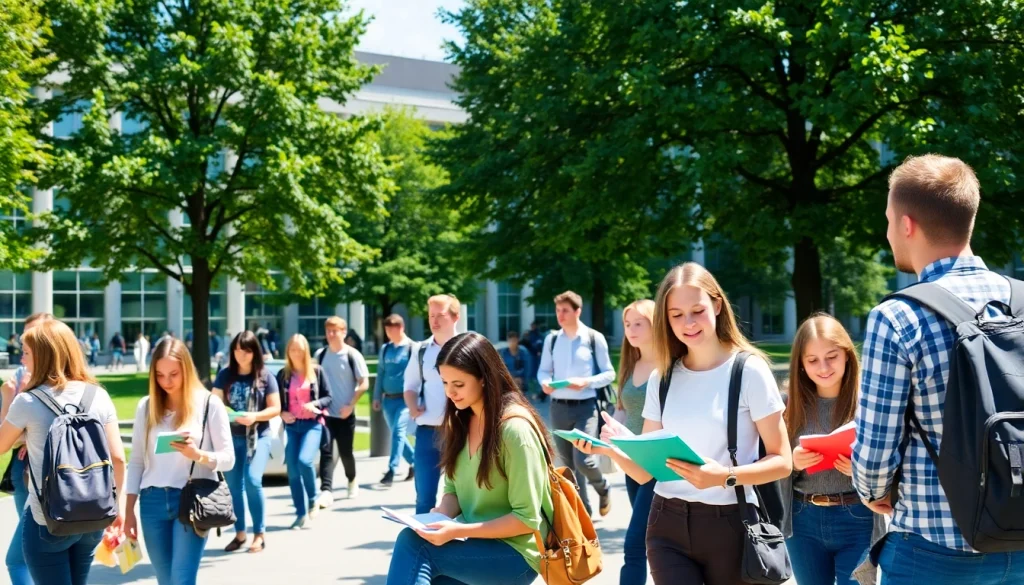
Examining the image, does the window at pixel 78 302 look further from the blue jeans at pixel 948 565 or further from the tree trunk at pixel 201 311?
the blue jeans at pixel 948 565

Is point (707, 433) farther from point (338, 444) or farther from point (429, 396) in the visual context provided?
point (338, 444)

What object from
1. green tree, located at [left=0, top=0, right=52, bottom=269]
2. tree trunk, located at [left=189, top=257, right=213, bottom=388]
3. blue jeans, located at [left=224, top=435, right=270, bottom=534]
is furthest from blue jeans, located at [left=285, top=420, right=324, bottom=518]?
tree trunk, located at [left=189, top=257, right=213, bottom=388]

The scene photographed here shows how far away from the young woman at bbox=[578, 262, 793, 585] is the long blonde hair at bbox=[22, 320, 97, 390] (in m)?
2.78

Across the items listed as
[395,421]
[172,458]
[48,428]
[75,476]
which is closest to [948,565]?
[75,476]

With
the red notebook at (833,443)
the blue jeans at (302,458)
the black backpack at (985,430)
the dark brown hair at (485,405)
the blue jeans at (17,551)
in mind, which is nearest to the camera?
the black backpack at (985,430)

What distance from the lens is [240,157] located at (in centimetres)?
2764

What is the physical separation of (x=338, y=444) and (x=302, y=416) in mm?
1186

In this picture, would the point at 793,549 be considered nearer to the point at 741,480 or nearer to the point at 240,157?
the point at 741,480

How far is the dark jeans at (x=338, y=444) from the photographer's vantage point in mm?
10828

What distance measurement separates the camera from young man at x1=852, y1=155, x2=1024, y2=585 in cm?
270

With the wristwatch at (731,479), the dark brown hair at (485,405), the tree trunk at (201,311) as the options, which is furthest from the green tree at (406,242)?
the wristwatch at (731,479)

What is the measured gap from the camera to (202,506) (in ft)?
18.4

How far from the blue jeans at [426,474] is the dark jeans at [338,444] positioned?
8.84 ft

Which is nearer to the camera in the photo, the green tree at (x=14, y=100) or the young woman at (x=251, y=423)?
the young woman at (x=251, y=423)
